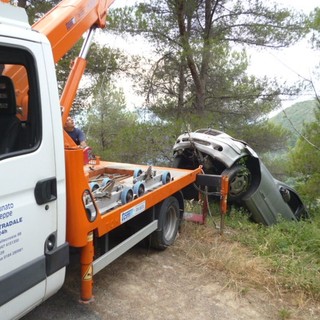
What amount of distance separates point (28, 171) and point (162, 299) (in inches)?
76.7

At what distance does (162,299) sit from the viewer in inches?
137

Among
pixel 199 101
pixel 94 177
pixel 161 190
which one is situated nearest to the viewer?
pixel 161 190

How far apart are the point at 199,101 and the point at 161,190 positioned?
27.4 feet

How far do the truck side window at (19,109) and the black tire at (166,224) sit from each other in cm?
225

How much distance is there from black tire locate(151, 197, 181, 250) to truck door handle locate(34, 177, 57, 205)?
2.01m

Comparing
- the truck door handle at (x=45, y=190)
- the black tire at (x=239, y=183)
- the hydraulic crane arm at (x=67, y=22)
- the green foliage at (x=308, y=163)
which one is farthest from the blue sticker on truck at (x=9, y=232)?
the green foliage at (x=308, y=163)

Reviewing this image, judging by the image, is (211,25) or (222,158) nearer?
(222,158)

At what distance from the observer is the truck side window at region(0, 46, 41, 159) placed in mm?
2365

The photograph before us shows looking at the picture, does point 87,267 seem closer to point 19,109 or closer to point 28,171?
point 28,171

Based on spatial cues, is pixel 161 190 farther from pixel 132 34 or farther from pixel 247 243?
pixel 132 34

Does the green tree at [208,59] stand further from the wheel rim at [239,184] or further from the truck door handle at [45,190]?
the truck door handle at [45,190]

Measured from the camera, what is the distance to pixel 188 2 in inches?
409

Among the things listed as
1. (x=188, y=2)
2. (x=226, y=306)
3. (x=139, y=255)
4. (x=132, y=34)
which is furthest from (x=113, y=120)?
(x=226, y=306)

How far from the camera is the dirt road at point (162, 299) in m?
3.21
